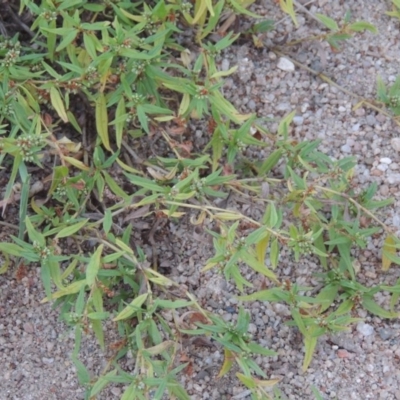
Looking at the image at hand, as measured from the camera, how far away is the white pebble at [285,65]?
2852mm

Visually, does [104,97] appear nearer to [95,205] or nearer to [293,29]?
[95,205]

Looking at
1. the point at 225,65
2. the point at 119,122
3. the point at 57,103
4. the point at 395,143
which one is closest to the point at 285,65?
the point at 225,65

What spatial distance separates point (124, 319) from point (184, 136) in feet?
2.28

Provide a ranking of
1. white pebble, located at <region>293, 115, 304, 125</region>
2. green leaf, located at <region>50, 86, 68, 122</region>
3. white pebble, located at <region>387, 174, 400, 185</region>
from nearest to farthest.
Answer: green leaf, located at <region>50, 86, 68, 122</region> < white pebble, located at <region>387, 174, 400, 185</region> < white pebble, located at <region>293, 115, 304, 125</region>

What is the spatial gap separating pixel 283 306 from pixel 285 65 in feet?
3.06

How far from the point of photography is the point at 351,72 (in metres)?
2.86

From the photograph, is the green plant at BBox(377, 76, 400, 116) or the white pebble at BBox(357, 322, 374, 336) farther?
the green plant at BBox(377, 76, 400, 116)

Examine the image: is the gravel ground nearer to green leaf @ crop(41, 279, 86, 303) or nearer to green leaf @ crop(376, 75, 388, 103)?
green leaf @ crop(376, 75, 388, 103)

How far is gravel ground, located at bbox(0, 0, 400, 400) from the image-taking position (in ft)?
7.79

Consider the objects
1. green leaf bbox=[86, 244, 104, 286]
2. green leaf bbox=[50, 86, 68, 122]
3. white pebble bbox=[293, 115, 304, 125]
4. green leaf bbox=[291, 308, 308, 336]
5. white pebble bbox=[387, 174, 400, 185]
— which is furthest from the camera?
white pebble bbox=[293, 115, 304, 125]

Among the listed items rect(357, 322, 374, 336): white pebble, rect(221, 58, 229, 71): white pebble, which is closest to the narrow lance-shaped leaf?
rect(357, 322, 374, 336): white pebble

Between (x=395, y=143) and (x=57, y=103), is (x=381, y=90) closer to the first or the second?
(x=395, y=143)

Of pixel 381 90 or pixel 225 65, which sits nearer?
pixel 381 90

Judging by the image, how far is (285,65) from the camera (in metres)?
2.85
